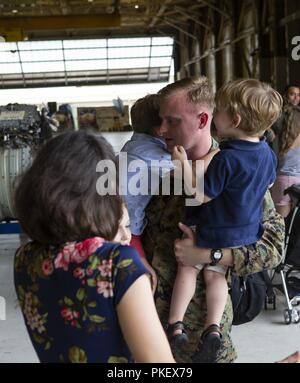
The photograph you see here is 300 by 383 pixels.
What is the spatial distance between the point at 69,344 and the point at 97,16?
22568 millimetres

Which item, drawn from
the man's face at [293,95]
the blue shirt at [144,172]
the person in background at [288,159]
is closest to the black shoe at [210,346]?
the blue shirt at [144,172]

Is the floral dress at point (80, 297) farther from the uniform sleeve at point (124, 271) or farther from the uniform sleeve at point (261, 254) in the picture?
the uniform sleeve at point (261, 254)

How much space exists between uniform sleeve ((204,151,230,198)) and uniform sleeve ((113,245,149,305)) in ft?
2.80

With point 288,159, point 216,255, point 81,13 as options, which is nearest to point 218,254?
point 216,255

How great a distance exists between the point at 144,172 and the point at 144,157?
58 millimetres

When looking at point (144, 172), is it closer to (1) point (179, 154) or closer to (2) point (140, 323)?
(1) point (179, 154)

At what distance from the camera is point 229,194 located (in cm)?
222

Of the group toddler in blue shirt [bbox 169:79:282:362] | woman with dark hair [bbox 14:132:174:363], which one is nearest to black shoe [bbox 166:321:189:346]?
toddler in blue shirt [bbox 169:79:282:362]

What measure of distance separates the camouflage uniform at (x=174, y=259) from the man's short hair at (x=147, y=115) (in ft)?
0.76

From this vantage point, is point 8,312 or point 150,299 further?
point 8,312

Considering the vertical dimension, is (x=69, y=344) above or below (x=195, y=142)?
below

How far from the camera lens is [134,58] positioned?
3269cm

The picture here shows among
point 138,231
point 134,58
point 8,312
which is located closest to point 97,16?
point 134,58
